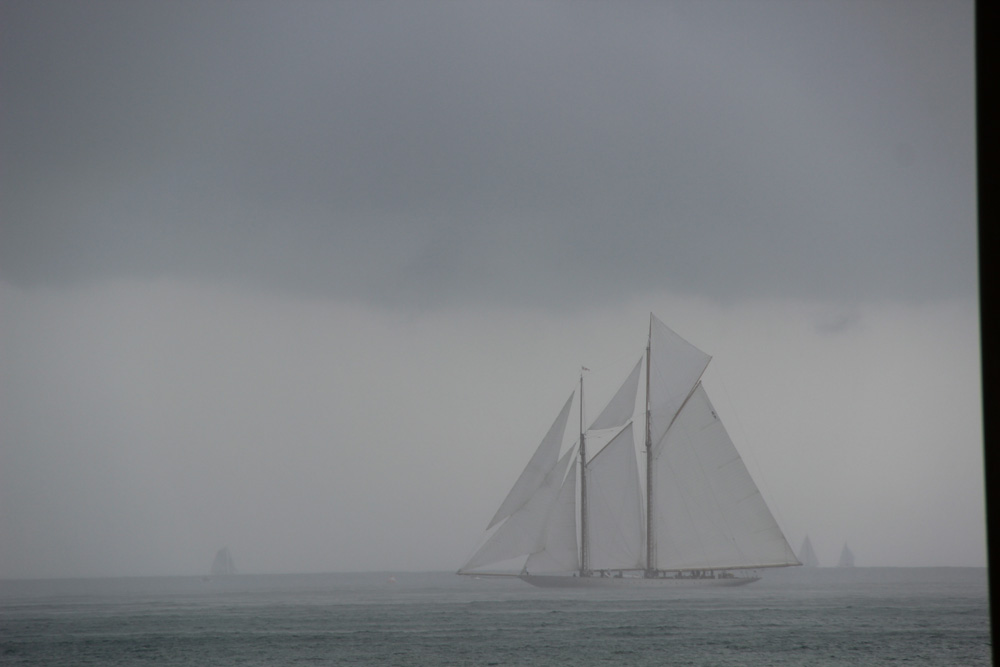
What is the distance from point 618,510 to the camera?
52.0 m

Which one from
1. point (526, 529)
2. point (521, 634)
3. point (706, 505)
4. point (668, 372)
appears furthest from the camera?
point (668, 372)

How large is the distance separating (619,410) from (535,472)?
18.0ft

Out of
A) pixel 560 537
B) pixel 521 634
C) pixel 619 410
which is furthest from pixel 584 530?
pixel 521 634

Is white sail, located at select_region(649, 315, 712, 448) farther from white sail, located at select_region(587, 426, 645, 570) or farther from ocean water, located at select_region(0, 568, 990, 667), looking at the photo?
ocean water, located at select_region(0, 568, 990, 667)

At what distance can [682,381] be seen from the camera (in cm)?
5350

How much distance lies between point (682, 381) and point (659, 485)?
5.27 metres

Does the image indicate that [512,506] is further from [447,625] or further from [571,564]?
[447,625]

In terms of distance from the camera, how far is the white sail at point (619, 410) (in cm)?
5309

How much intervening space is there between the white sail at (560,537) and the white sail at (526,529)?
11.1 inches

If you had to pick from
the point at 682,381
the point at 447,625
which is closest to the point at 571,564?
the point at 682,381

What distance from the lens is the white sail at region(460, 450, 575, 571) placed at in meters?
50.5

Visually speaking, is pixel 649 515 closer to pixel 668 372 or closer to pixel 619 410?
pixel 619 410

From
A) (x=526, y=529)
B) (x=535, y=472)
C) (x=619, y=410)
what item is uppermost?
(x=619, y=410)

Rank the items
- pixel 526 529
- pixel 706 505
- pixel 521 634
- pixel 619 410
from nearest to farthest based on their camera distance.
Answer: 1. pixel 521 634
2. pixel 706 505
3. pixel 526 529
4. pixel 619 410
